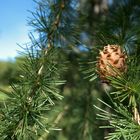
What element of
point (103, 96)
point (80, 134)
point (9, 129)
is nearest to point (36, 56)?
point (9, 129)

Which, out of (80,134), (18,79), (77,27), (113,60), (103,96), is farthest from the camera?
(103,96)

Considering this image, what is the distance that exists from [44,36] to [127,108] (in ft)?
0.83

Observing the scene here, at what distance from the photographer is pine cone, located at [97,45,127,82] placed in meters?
0.63

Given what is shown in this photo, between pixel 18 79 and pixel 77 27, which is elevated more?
pixel 77 27

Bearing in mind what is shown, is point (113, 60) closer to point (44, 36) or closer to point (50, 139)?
point (44, 36)

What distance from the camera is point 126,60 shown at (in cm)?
66

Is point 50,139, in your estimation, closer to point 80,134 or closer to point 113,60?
point 80,134

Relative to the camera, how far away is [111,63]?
64 centimetres

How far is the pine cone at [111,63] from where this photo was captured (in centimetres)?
63

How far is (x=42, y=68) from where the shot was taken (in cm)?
73

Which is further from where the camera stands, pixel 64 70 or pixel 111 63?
pixel 64 70

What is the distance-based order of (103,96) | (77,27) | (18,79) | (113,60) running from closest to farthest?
1. (113,60)
2. (18,79)
3. (77,27)
4. (103,96)

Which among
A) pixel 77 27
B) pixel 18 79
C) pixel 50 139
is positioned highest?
pixel 77 27

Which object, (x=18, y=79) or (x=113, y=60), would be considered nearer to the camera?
(x=113, y=60)
